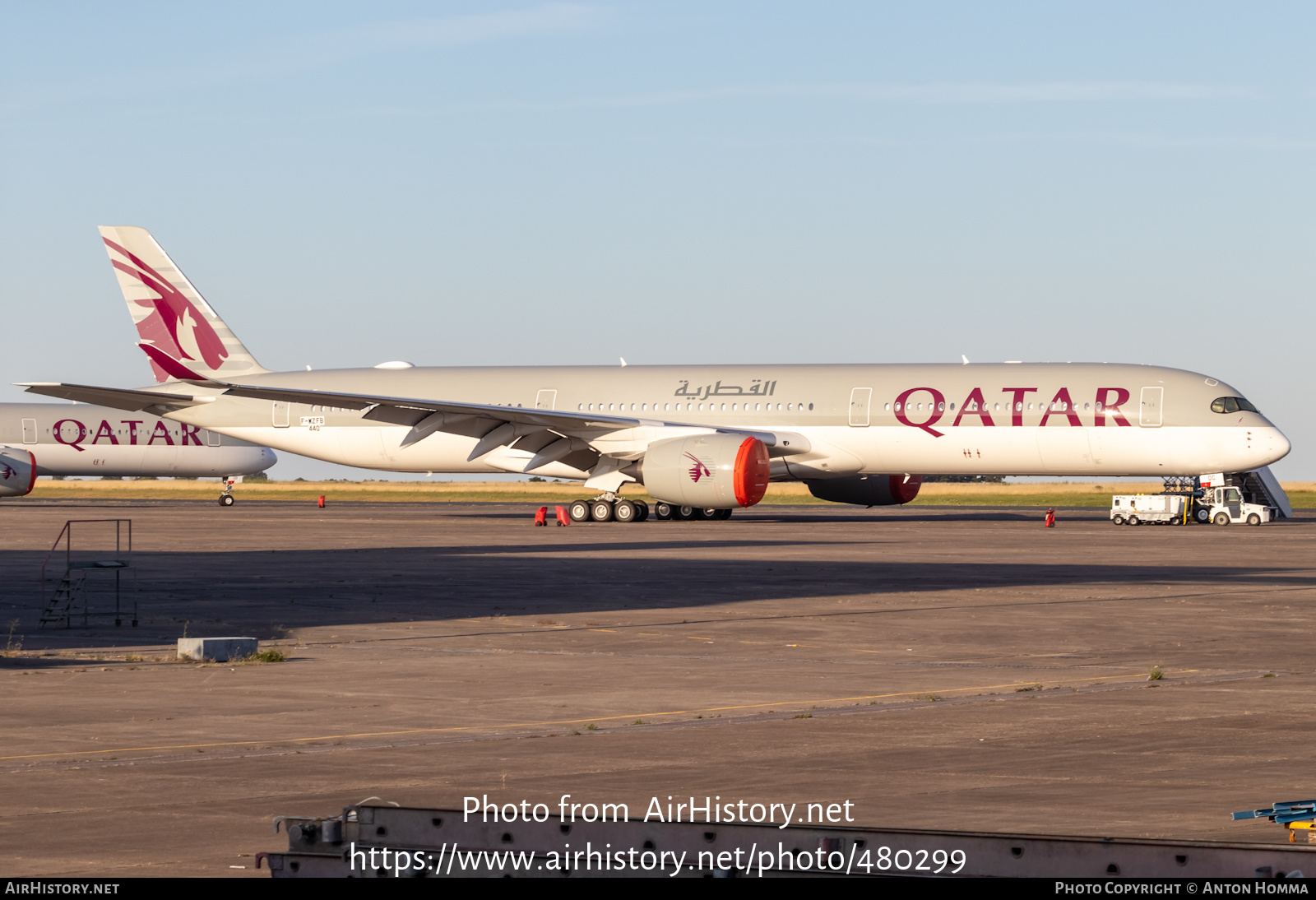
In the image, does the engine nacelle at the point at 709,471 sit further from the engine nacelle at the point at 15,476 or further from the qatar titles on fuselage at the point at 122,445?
the qatar titles on fuselage at the point at 122,445

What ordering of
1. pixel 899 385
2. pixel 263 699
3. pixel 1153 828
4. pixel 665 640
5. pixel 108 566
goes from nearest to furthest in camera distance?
pixel 1153 828 < pixel 263 699 < pixel 665 640 < pixel 108 566 < pixel 899 385

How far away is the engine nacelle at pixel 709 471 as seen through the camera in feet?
141

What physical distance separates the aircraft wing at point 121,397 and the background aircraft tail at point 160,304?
8.88 ft

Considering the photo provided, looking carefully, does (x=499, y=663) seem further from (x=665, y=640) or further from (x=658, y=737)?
(x=658, y=737)

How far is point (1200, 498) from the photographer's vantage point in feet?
160

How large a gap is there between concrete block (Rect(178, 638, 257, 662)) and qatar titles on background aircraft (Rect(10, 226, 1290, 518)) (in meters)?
26.6

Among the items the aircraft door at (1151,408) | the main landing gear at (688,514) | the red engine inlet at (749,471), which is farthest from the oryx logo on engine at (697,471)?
the aircraft door at (1151,408)

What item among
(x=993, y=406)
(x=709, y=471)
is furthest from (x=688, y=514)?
(x=993, y=406)

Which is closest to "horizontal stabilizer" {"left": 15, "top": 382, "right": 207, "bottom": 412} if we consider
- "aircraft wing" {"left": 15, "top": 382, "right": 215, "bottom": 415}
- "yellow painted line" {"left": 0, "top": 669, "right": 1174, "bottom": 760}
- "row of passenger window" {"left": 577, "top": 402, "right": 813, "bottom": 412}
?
"aircraft wing" {"left": 15, "top": 382, "right": 215, "bottom": 415}

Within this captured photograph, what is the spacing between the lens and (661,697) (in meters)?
14.3

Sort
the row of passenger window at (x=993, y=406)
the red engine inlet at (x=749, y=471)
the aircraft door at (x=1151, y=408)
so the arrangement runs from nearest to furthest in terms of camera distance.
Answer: the red engine inlet at (x=749, y=471)
the aircraft door at (x=1151, y=408)
the row of passenger window at (x=993, y=406)

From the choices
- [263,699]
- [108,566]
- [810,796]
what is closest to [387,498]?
[108,566]

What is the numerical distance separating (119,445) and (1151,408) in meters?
44.6
